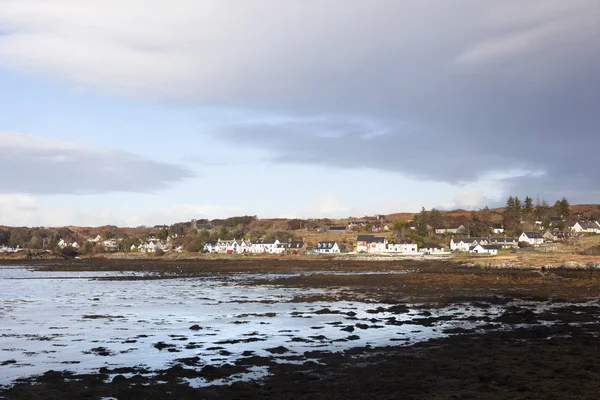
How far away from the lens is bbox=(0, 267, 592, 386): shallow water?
779 inches

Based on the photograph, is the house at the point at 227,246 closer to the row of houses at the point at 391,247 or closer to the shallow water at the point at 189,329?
the row of houses at the point at 391,247

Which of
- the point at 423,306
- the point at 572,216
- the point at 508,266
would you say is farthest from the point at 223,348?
the point at 572,216

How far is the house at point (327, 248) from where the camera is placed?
153 m

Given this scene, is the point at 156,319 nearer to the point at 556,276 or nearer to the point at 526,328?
the point at 526,328

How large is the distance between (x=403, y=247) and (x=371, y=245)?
953cm

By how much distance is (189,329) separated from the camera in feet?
88.0

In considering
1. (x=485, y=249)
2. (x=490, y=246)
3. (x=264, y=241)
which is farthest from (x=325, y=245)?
(x=485, y=249)

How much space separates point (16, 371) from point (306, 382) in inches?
364

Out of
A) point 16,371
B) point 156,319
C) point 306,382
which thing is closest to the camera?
point 306,382

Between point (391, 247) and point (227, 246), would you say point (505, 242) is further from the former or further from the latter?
point (227, 246)

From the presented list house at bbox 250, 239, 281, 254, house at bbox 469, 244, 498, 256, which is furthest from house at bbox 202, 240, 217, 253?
house at bbox 469, 244, 498, 256

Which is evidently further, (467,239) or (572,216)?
(572,216)

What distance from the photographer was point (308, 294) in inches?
1784

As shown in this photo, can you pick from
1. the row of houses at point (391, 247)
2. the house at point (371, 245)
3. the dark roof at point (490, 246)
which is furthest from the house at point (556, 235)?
the house at point (371, 245)
